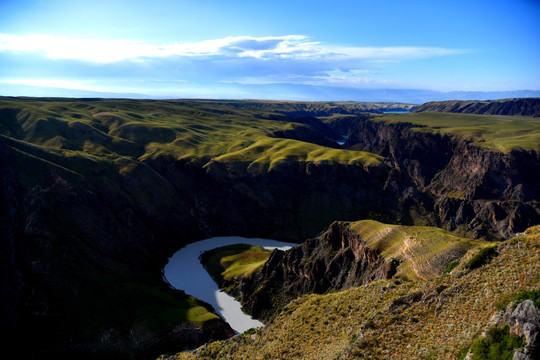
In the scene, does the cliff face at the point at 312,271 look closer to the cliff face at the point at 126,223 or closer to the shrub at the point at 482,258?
the cliff face at the point at 126,223

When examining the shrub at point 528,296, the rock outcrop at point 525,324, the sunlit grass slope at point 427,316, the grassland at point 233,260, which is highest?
the shrub at point 528,296

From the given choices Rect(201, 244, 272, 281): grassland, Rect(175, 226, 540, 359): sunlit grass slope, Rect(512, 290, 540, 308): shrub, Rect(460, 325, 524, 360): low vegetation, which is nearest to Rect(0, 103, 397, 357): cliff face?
Rect(201, 244, 272, 281): grassland

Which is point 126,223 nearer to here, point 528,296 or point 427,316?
point 427,316

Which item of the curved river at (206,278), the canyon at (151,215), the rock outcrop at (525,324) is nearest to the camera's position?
the rock outcrop at (525,324)

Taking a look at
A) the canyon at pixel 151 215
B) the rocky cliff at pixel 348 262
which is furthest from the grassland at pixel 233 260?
the canyon at pixel 151 215

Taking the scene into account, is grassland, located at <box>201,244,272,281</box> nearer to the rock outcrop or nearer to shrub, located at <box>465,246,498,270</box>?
shrub, located at <box>465,246,498,270</box>

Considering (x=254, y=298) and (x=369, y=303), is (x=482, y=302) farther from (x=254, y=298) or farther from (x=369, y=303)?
(x=254, y=298)
